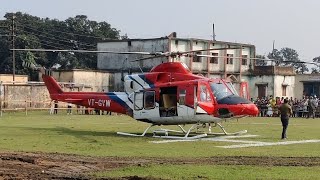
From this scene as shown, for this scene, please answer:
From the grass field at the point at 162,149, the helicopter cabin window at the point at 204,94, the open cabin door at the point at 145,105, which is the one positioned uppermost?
the helicopter cabin window at the point at 204,94

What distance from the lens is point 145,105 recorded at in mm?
23156

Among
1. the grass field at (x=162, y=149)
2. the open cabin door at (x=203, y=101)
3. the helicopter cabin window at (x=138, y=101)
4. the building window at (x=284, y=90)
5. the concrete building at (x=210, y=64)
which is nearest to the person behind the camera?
the grass field at (x=162, y=149)

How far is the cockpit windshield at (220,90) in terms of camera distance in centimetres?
2214

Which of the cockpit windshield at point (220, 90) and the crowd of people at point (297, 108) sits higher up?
the cockpit windshield at point (220, 90)

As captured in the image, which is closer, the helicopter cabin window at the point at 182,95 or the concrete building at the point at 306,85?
the helicopter cabin window at the point at 182,95

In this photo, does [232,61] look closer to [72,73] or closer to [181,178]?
[72,73]

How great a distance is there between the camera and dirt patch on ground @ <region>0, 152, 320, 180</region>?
1202cm

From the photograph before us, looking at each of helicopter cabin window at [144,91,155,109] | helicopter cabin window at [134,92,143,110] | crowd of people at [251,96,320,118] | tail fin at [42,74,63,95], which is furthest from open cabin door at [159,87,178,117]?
crowd of people at [251,96,320,118]

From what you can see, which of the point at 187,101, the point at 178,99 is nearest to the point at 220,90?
the point at 187,101

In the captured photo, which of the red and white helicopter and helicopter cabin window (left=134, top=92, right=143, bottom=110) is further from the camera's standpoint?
helicopter cabin window (left=134, top=92, right=143, bottom=110)

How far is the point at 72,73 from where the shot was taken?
58.7 m

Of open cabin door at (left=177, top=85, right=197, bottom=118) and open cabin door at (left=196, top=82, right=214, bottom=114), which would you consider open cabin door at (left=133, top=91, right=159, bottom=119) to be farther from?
open cabin door at (left=196, top=82, right=214, bottom=114)

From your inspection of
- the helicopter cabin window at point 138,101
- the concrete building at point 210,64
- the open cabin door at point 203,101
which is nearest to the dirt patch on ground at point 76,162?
the open cabin door at point 203,101

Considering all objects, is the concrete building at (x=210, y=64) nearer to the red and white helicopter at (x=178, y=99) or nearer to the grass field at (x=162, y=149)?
the grass field at (x=162, y=149)
